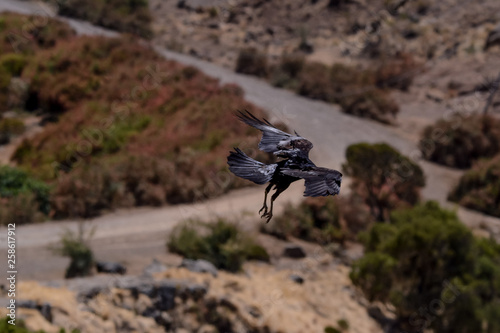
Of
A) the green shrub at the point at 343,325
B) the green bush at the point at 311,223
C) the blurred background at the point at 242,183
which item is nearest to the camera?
the blurred background at the point at 242,183

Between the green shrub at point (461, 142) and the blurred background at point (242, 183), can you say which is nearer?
the blurred background at point (242, 183)

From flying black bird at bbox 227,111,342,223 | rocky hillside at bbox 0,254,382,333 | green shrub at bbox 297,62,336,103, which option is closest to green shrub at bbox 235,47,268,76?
green shrub at bbox 297,62,336,103

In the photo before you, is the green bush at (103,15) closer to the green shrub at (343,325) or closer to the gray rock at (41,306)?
the green shrub at (343,325)

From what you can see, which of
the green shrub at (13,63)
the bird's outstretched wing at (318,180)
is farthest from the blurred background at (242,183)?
the bird's outstretched wing at (318,180)

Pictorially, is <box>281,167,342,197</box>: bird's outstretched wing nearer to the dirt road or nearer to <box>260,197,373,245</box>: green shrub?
the dirt road

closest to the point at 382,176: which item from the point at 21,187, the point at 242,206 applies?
the point at 242,206

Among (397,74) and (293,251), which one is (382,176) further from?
(397,74)

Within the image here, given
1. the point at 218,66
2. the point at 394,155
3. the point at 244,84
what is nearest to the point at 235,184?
the point at 394,155
